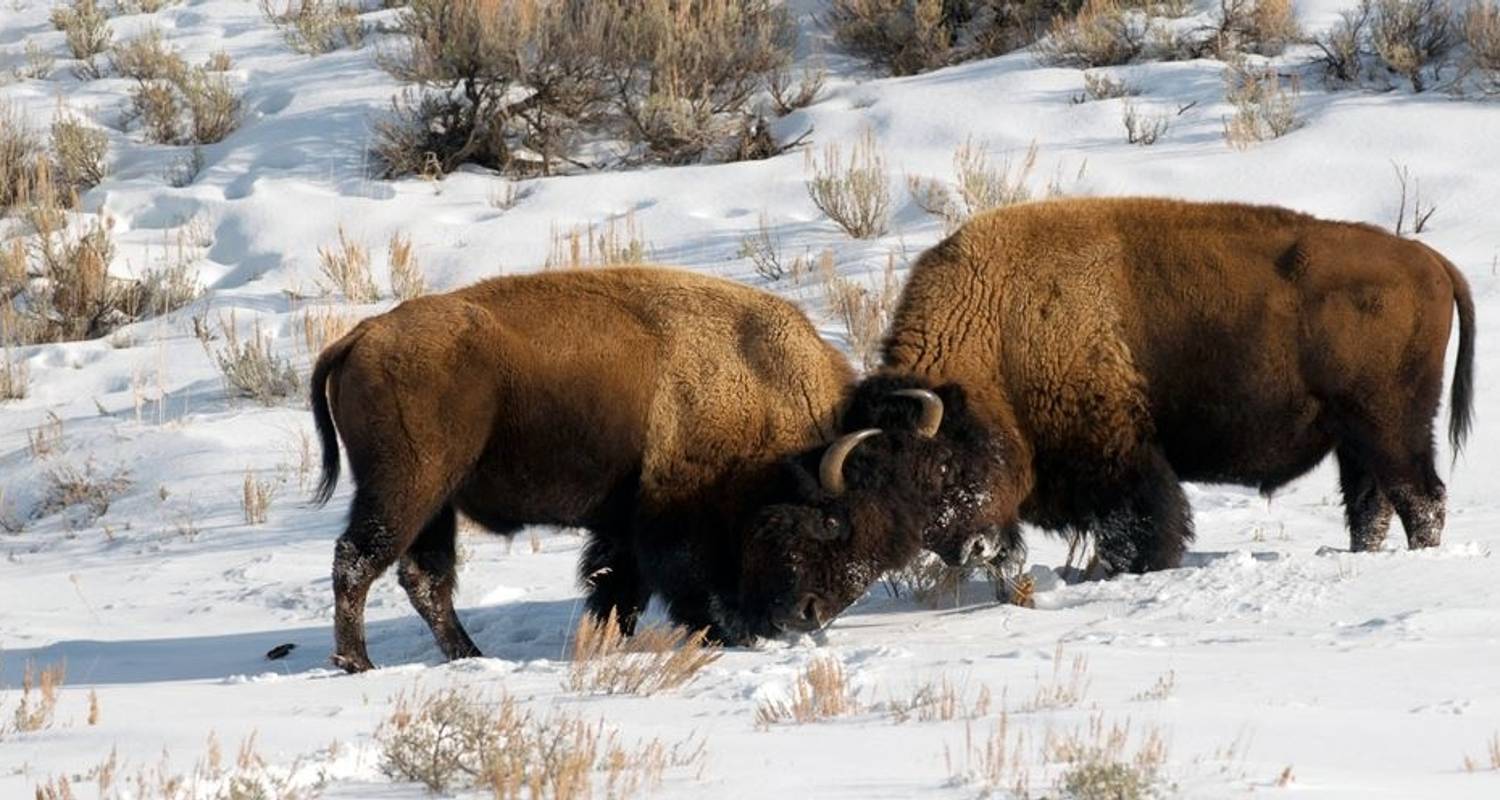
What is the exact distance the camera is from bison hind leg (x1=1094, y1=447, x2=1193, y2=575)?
321 inches

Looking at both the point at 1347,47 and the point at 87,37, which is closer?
the point at 1347,47

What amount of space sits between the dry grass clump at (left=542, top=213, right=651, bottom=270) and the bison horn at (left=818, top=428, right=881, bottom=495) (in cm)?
570

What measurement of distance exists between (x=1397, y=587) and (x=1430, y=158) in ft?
23.7

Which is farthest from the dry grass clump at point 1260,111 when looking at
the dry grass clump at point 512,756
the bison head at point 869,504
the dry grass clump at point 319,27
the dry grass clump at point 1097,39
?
the dry grass clump at point 512,756

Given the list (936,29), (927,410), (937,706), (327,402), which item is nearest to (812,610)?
(927,410)

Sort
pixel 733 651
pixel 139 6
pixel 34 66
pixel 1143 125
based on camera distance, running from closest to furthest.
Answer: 1. pixel 733 651
2. pixel 1143 125
3. pixel 34 66
4. pixel 139 6

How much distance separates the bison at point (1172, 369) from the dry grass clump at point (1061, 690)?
2.00 metres

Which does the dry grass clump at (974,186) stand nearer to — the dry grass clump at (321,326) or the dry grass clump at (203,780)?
the dry grass clump at (321,326)

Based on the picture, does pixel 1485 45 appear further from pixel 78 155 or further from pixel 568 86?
pixel 78 155

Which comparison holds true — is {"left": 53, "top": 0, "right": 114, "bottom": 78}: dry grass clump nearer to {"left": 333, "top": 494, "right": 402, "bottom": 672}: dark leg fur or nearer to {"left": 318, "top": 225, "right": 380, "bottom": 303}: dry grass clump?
{"left": 318, "top": 225, "right": 380, "bottom": 303}: dry grass clump

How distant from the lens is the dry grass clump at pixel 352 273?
45.8 ft

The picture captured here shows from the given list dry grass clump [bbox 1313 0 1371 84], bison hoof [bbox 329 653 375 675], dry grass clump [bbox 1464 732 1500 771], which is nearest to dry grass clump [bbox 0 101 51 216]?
bison hoof [bbox 329 653 375 675]

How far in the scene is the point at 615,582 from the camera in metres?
8.27

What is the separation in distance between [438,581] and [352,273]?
6.34m
